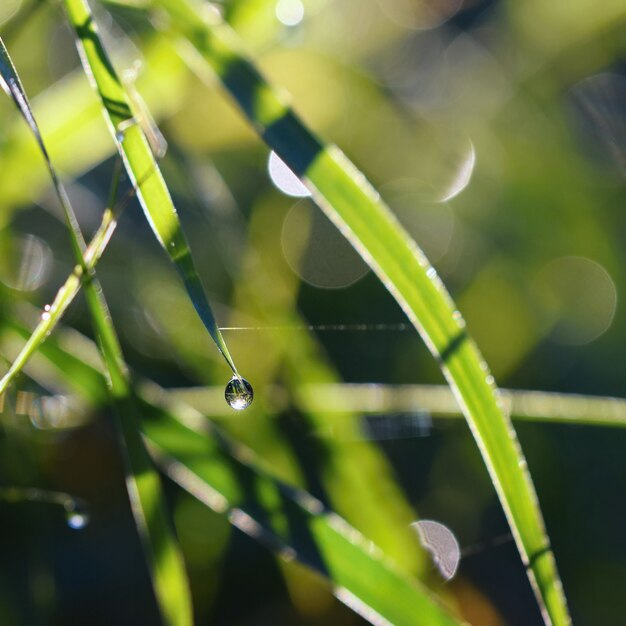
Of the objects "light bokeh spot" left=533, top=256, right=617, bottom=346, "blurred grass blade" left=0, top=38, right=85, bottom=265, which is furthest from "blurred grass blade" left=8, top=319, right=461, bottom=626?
"light bokeh spot" left=533, top=256, right=617, bottom=346

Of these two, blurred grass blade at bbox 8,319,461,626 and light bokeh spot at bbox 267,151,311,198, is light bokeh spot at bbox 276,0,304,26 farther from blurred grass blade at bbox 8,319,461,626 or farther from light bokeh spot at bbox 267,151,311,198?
blurred grass blade at bbox 8,319,461,626

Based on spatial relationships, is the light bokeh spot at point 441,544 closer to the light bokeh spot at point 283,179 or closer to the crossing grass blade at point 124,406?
the crossing grass blade at point 124,406

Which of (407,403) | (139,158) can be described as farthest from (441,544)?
(139,158)

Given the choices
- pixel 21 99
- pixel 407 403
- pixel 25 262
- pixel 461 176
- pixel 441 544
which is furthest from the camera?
pixel 461 176

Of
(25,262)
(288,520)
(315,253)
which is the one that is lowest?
(288,520)

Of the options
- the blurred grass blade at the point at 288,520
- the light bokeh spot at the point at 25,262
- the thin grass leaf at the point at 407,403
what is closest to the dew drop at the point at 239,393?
the blurred grass blade at the point at 288,520

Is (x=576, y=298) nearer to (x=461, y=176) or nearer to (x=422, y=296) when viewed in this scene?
(x=461, y=176)

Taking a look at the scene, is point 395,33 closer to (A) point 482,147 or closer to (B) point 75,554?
(A) point 482,147

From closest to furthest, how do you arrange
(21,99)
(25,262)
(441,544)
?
(21,99) → (441,544) → (25,262)
